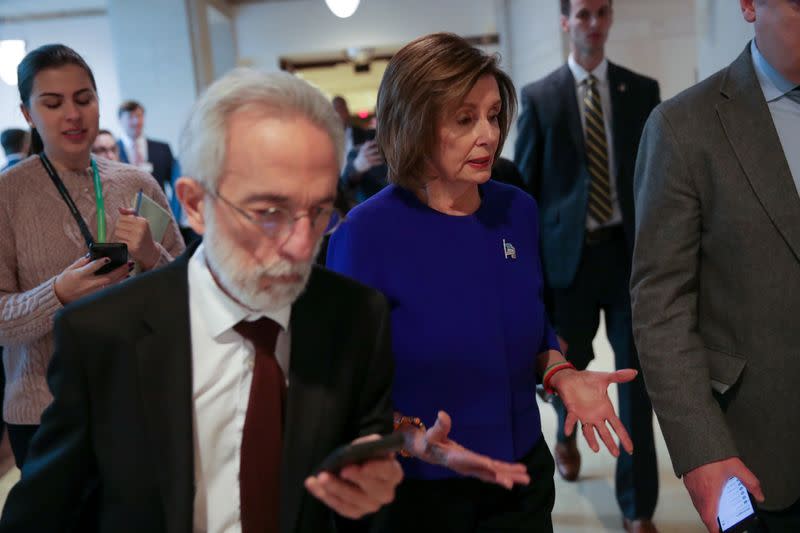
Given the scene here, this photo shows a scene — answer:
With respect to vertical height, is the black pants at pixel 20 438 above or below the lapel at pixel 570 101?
below

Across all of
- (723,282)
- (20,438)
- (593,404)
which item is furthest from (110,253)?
(723,282)

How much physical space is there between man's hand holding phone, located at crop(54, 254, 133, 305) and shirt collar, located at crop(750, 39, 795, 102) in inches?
63.1

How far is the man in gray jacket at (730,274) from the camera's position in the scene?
5.92 feet

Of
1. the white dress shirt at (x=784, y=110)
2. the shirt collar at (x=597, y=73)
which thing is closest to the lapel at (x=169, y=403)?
the white dress shirt at (x=784, y=110)

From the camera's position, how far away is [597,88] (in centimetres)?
354

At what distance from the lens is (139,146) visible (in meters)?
7.29

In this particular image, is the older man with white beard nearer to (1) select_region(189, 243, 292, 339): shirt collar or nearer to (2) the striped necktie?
(1) select_region(189, 243, 292, 339): shirt collar

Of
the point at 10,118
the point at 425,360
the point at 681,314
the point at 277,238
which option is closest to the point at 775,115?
the point at 681,314

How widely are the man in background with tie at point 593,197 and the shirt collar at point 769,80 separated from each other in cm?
153

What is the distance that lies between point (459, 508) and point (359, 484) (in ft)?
2.41

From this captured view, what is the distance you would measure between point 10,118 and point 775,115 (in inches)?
480

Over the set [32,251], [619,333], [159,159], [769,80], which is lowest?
[619,333]

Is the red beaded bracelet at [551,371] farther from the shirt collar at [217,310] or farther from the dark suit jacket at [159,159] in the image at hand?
the dark suit jacket at [159,159]

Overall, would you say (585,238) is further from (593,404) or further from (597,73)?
(593,404)
